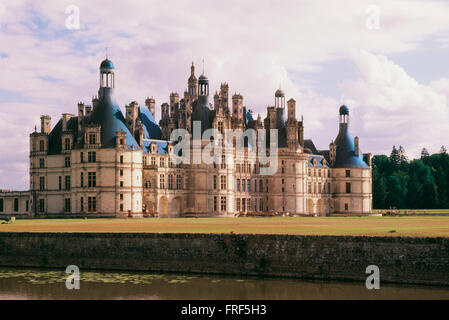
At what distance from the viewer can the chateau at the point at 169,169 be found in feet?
290

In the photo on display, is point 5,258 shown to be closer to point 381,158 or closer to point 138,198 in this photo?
point 138,198

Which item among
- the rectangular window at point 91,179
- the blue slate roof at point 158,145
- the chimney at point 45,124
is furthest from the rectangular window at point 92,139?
the chimney at point 45,124

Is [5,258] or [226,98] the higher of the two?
[226,98]

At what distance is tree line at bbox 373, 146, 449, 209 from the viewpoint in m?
144

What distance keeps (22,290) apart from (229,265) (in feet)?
37.2

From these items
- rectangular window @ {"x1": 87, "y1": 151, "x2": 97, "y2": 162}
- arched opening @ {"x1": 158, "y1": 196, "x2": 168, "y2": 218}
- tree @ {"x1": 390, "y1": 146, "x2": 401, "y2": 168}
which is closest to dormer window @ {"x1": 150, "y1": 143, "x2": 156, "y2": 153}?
arched opening @ {"x1": 158, "y1": 196, "x2": 168, "y2": 218}

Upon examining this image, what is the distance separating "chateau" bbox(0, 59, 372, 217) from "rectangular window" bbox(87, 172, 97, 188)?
0.11 m

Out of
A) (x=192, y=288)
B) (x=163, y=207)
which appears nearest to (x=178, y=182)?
(x=163, y=207)

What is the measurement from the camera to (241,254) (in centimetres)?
4431

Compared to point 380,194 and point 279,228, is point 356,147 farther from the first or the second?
point 279,228
